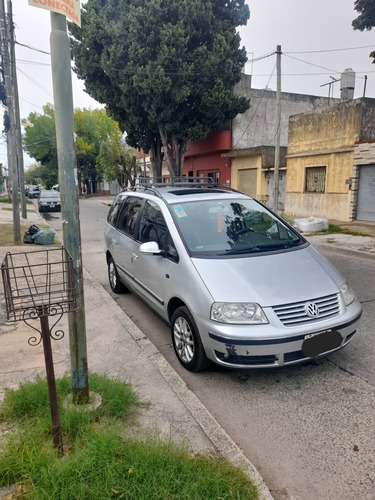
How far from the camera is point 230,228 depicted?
4191 mm

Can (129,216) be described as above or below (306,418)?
above

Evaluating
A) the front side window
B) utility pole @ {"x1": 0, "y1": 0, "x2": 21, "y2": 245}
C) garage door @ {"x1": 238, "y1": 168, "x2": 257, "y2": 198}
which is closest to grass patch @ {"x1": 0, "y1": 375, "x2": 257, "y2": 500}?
the front side window

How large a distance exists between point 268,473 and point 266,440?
30 centimetres

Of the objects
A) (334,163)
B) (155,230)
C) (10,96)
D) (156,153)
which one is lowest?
(155,230)

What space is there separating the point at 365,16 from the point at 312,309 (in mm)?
8355

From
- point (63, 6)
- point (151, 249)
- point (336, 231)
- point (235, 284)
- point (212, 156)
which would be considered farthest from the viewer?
point (212, 156)

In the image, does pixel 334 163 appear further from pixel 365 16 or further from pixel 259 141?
pixel 259 141

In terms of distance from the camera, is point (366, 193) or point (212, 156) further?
point (212, 156)

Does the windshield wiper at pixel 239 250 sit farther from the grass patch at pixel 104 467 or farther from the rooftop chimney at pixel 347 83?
the rooftop chimney at pixel 347 83

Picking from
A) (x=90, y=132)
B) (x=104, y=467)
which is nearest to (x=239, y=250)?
(x=104, y=467)

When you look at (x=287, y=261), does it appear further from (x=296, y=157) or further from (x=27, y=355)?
(x=296, y=157)

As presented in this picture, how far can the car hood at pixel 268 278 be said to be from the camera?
3.16 meters

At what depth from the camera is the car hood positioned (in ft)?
10.4

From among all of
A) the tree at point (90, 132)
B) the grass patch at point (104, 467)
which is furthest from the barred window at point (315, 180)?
the tree at point (90, 132)
